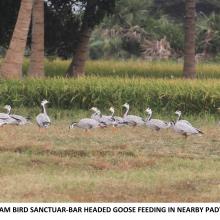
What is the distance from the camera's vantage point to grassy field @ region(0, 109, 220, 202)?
8.84m

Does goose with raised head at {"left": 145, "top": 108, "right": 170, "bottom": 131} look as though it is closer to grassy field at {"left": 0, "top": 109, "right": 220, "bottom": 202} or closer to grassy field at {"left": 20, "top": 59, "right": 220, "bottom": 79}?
grassy field at {"left": 0, "top": 109, "right": 220, "bottom": 202}

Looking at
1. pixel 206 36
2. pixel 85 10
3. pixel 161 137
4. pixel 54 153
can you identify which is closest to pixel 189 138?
pixel 161 137

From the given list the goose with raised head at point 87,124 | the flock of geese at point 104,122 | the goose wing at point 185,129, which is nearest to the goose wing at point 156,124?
the flock of geese at point 104,122

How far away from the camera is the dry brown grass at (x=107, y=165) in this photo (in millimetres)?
8836

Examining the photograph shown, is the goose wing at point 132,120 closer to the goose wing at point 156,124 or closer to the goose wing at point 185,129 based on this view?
the goose wing at point 156,124

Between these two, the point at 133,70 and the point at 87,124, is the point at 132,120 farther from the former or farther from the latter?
the point at 133,70

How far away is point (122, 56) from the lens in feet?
118

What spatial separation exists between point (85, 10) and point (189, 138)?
1097 centimetres

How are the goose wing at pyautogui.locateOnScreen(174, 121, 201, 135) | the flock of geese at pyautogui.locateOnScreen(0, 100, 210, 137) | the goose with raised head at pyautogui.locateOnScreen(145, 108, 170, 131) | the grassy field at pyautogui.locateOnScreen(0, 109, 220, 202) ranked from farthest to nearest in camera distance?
1. the goose with raised head at pyautogui.locateOnScreen(145, 108, 170, 131)
2. the flock of geese at pyautogui.locateOnScreen(0, 100, 210, 137)
3. the goose wing at pyautogui.locateOnScreen(174, 121, 201, 135)
4. the grassy field at pyautogui.locateOnScreen(0, 109, 220, 202)

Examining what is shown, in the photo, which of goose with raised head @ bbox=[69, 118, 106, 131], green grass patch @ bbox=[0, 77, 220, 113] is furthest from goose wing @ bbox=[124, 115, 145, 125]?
green grass patch @ bbox=[0, 77, 220, 113]

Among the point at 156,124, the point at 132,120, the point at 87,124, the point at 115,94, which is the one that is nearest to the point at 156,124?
the point at 156,124
